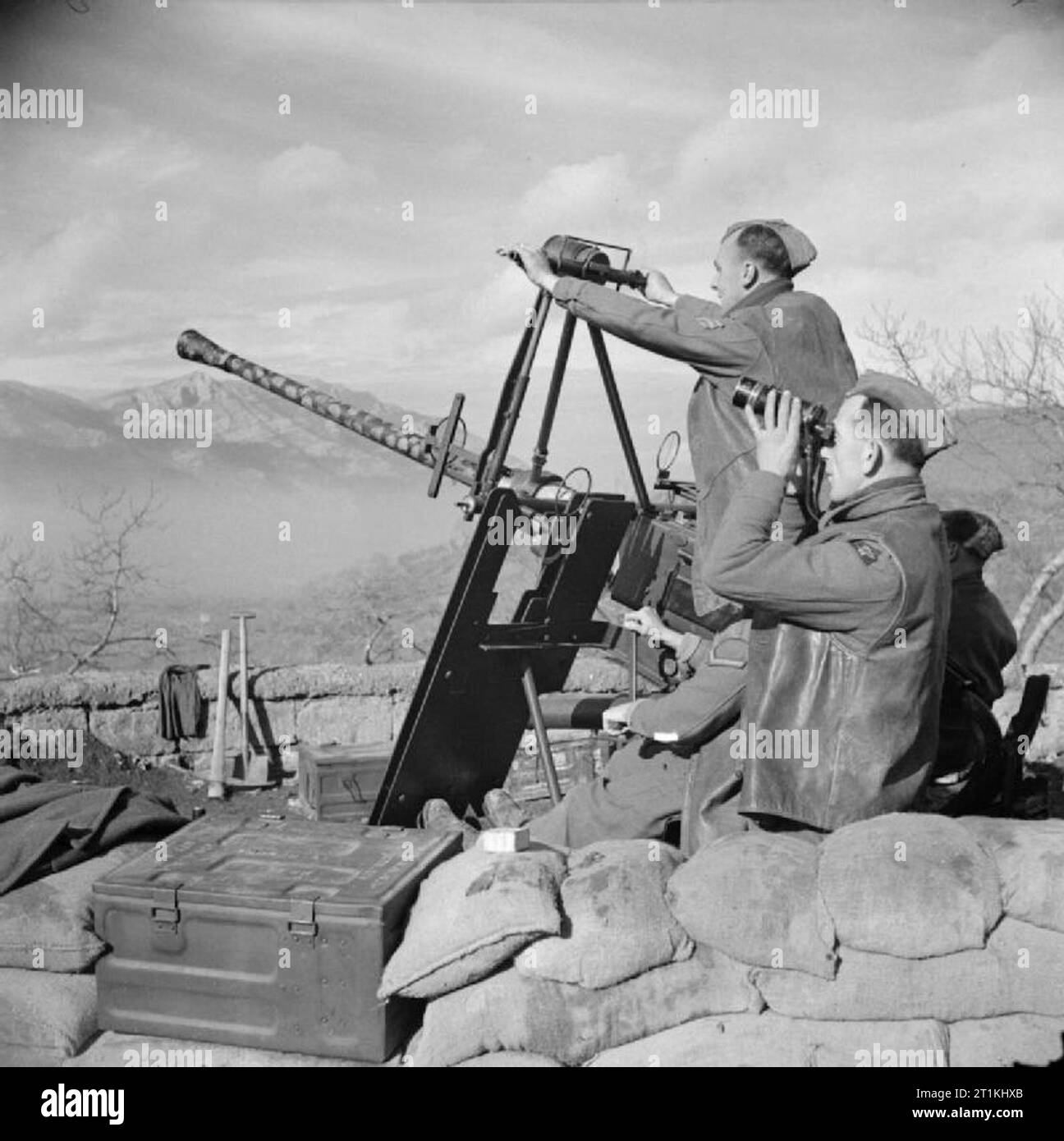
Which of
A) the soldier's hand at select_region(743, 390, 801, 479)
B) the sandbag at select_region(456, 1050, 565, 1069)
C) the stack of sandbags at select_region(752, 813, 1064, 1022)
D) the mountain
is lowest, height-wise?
the sandbag at select_region(456, 1050, 565, 1069)

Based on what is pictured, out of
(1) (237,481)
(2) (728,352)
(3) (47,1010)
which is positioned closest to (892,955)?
(2) (728,352)

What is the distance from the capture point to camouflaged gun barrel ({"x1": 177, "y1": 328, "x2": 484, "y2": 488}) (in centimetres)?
535

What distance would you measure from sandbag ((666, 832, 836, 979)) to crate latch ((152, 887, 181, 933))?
1323mm

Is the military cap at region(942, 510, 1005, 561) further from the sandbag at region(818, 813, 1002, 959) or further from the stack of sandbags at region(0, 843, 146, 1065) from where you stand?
the stack of sandbags at region(0, 843, 146, 1065)

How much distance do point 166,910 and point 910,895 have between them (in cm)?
194

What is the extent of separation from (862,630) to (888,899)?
675mm

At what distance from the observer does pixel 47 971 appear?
11.7ft

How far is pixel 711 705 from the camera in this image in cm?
396

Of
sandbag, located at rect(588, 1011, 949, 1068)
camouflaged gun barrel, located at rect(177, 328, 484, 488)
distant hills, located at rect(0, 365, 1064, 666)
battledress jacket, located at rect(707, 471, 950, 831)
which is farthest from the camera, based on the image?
distant hills, located at rect(0, 365, 1064, 666)

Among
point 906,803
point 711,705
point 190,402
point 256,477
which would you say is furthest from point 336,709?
point 256,477

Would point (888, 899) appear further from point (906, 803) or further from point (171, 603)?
point (171, 603)

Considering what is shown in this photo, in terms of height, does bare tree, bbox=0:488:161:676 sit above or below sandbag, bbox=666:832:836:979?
above

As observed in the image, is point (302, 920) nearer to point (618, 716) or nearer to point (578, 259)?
point (618, 716)

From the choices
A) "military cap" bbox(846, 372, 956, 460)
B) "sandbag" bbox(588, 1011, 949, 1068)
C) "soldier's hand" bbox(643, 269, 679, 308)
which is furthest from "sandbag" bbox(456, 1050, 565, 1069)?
"soldier's hand" bbox(643, 269, 679, 308)
